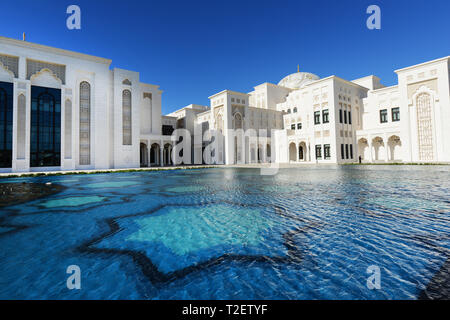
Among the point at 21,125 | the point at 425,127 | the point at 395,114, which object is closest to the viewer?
the point at 21,125

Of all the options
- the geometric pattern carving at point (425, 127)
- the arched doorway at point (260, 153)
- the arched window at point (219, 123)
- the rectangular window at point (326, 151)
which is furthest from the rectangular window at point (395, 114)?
the arched window at point (219, 123)

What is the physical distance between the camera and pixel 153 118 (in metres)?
32.9

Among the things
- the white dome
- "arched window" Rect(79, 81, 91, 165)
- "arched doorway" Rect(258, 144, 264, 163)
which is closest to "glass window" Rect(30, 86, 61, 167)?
"arched window" Rect(79, 81, 91, 165)

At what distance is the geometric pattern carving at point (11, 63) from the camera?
64.8 ft

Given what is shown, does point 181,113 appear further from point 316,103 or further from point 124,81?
point 316,103

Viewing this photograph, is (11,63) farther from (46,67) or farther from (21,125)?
(21,125)

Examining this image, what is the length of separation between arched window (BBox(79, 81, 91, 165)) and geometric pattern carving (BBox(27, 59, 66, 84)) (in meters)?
1.78

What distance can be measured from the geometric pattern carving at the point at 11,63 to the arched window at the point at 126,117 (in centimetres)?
923

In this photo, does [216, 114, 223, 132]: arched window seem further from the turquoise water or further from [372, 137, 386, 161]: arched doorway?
the turquoise water

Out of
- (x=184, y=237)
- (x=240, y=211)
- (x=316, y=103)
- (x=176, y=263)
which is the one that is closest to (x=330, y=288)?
(x=176, y=263)

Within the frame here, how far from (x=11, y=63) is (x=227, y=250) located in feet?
90.2

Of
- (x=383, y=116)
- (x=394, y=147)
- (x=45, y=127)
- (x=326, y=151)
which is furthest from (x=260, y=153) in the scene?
(x=45, y=127)

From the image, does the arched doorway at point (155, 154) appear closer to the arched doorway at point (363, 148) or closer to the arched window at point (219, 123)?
the arched window at point (219, 123)

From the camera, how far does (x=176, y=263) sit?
2.95 metres
